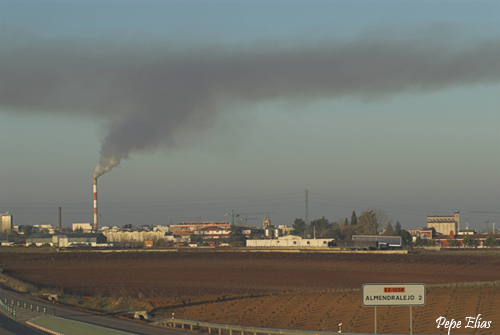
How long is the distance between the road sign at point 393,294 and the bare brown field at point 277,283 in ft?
39.1

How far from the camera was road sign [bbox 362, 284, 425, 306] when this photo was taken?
826 inches

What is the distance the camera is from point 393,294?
21000 mm

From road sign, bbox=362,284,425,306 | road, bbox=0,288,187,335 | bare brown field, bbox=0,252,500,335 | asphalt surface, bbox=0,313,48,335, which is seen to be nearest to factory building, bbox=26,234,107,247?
bare brown field, bbox=0,252,500,335

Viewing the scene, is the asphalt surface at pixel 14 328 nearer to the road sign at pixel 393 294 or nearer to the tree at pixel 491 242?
the road sign at pixel 393 294

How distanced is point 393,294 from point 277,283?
4532cm

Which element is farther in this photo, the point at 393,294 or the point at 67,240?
the point at 67,240

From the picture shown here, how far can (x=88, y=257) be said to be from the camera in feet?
365

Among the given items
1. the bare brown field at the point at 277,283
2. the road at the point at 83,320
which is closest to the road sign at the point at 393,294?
the bare brown field at the point at 277,283

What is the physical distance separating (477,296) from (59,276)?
5545 centimetres

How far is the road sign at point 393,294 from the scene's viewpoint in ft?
68.8

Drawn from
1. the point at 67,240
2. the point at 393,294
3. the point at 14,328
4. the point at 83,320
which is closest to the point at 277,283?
the point at 83,320

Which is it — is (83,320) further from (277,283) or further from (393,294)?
(277,283)

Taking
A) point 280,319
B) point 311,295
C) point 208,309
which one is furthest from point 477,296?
point 208,309

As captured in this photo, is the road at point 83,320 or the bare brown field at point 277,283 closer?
the road at point 83,320
